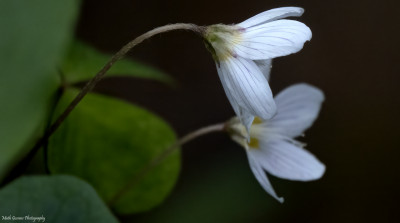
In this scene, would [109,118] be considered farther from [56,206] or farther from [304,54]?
[304,54]

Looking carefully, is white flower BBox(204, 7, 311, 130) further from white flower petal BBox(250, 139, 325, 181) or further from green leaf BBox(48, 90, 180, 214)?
green leaf BBox(48, 90, 180, 214)

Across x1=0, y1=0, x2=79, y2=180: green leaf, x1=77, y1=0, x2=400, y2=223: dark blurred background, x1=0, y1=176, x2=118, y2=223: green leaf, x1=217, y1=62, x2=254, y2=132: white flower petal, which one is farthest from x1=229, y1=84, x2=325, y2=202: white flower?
x1=77, y1=0, x2=400, y2=223: dark blurred background

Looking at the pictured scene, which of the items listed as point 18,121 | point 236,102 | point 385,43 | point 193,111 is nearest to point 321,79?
point 385,43

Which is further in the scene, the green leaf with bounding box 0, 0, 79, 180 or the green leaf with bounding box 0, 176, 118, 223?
the green leaf with bounding box 0, 176, 118, 223

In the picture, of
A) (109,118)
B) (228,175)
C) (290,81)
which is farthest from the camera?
(290,81)

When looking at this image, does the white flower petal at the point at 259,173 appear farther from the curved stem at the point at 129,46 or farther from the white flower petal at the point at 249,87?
the curved stem at the point at 129,46

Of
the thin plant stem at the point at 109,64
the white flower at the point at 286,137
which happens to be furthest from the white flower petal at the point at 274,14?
the white flower at the point at 286,137
